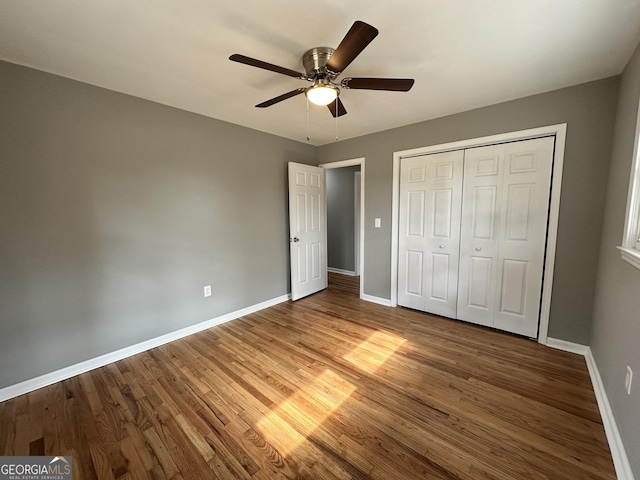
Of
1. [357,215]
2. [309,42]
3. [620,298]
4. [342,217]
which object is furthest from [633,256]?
[342,217]

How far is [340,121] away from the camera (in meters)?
2.97

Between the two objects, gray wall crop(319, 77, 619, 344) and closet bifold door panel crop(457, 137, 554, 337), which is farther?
→ closet bifold door panel crop(457, 137, 554, 337)

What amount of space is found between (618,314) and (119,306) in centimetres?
374

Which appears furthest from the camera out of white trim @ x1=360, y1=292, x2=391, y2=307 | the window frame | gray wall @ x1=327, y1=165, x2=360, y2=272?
gray wall @ x1=327, y1=165, x2=360, y2=272

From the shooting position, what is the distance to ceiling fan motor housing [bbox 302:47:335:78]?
1.64 m

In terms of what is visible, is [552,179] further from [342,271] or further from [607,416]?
[342,271]

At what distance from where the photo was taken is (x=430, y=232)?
122 inches

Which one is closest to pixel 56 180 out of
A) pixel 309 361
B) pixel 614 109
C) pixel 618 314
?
pixel 309 361

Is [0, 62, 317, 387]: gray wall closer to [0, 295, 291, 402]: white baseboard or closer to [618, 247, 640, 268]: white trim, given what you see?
[0, 295, 291, 402]: white baseboard

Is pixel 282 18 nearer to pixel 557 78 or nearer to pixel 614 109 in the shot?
pixel 557 78

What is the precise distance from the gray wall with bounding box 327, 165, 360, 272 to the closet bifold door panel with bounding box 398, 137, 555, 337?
1906 millimetres

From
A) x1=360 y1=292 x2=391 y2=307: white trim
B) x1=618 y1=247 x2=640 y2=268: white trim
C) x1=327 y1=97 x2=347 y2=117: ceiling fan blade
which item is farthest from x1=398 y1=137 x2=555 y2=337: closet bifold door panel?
x1=327 y1=97 x2=347 y2=117: ceiling fan blade

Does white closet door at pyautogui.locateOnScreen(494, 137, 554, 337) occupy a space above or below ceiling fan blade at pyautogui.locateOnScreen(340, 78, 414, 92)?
below

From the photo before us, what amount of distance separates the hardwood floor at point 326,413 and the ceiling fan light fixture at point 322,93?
6.90ft
